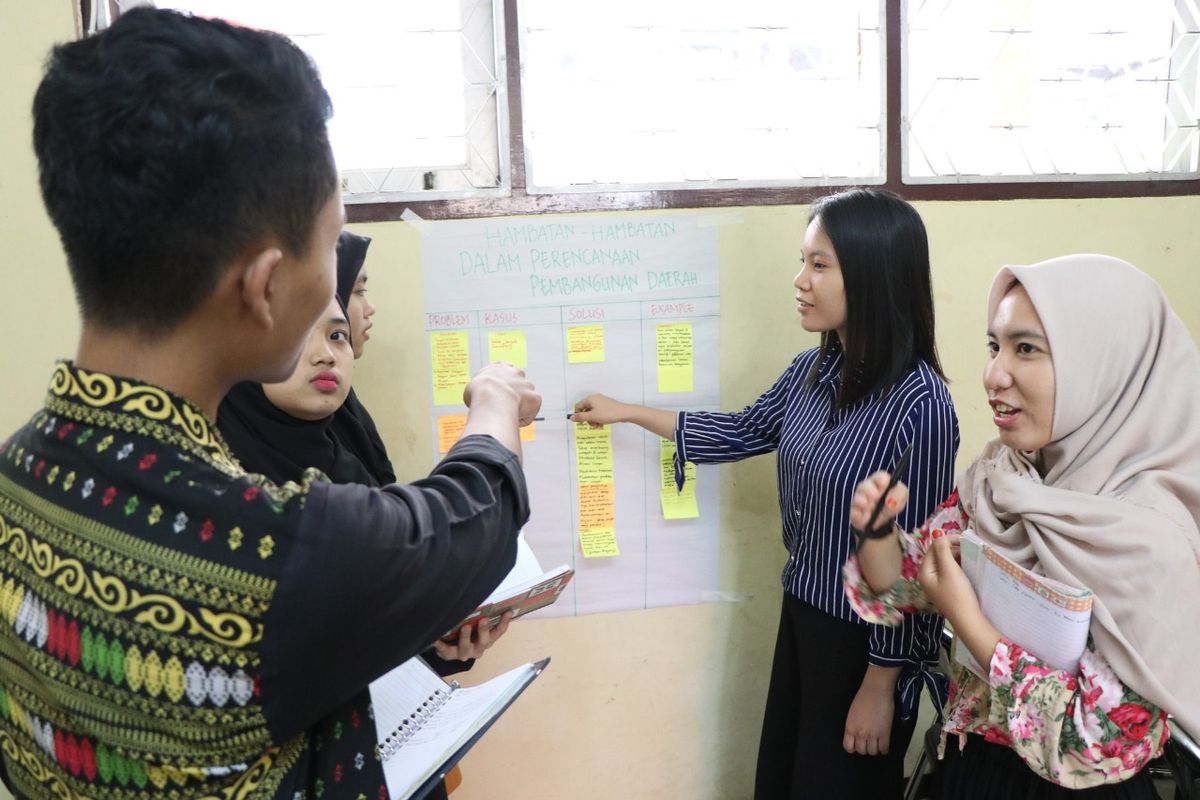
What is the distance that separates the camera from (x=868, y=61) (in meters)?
2.07

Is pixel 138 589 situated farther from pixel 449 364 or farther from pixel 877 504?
pixel 449 364

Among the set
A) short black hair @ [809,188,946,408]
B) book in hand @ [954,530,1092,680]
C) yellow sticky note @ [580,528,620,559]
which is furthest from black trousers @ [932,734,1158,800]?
yellow sticky note @ [580,528,620,559]

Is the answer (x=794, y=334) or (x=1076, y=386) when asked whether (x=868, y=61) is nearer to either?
(x=794, y=334)

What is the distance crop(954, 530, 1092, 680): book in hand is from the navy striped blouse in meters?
0.28

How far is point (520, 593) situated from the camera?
1.21 m

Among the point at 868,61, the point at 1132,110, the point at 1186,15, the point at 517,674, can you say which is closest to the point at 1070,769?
the point at 517,674

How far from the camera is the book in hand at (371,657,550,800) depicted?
93cm

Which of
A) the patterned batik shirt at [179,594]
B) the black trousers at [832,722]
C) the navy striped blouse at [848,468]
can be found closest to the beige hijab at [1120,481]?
the navy striped blouse at [848,468]

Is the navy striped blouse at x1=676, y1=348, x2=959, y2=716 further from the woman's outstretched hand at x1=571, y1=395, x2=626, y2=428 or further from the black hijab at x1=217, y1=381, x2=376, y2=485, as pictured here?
the black hijab at x1=217, y1=381, x2=376, y2=485

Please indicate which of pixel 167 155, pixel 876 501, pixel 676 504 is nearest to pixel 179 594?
pixel 167 155

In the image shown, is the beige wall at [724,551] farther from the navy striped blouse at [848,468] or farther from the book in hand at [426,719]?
the book in hand at [426,719]

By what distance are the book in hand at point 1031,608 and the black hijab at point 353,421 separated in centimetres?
97

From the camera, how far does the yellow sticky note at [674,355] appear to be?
6.60 ft

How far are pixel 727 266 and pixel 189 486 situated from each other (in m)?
1.57
